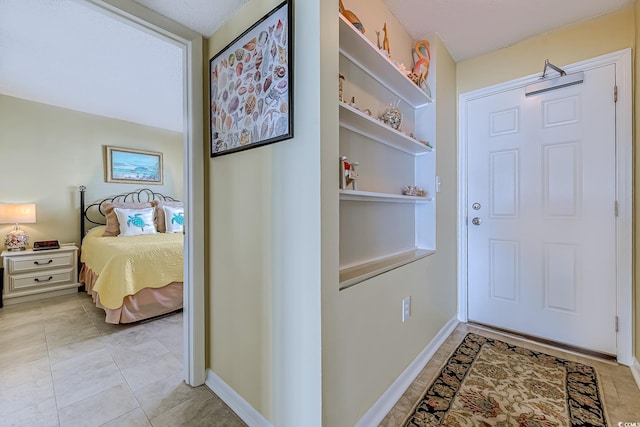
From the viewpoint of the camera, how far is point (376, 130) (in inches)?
60.2

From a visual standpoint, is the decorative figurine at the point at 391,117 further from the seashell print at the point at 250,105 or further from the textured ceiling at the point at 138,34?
the seashell print at the point at 250,105

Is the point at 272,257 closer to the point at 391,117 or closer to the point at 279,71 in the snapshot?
the point at 279,71

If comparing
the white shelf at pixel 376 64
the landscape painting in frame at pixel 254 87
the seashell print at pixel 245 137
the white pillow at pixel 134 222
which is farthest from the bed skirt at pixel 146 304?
the white shelf at pixel 376 64

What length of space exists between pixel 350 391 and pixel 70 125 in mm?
4651

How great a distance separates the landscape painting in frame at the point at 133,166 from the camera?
382cm

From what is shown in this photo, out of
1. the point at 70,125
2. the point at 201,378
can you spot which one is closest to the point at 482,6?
the point at 201,378

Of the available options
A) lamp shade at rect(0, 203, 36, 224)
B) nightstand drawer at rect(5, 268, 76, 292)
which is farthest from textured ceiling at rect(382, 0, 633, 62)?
nightstand drawer at rect(5, 268, 76, 292)

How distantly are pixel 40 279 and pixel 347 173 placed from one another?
3876mm

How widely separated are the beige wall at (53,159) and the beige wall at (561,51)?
465 centimetres

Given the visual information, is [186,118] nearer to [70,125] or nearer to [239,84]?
[239,84]

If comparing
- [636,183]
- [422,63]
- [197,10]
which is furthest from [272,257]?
[636,183]

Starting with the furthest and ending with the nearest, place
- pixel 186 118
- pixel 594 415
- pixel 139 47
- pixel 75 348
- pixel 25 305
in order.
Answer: pixel 25 305 → pixel 139 47 → pixel 75 348 → pixel 186 118 → pixel 594 415

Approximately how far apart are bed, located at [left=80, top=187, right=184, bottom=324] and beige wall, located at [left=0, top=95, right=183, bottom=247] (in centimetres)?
20

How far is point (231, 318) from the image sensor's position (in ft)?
4.64
